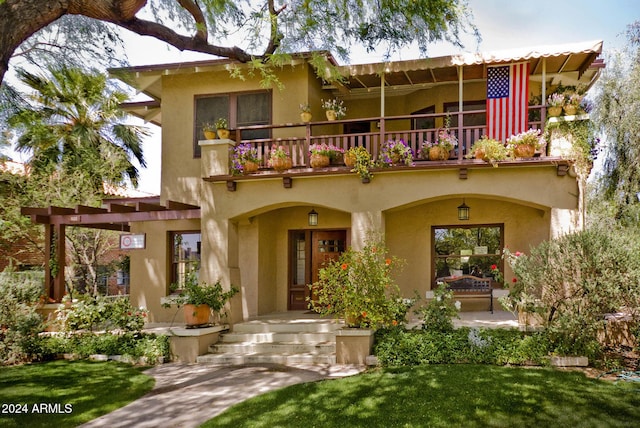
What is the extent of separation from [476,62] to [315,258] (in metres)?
6.86

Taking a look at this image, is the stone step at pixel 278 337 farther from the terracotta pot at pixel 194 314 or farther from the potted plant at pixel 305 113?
the potted plant at pixel 305 113

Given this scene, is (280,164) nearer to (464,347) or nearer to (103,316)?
(103,316)

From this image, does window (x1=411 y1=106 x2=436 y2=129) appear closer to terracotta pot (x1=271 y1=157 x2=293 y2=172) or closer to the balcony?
the balcony

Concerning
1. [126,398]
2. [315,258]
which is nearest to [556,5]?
[315,258]

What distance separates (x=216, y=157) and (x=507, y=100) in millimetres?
7011

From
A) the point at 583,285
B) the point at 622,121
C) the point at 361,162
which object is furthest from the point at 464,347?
the point at 622,121

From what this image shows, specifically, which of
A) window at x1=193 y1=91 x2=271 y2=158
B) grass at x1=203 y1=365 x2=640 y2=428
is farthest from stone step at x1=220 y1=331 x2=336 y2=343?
window at x1=193 y1=91 x2=271 y2=158

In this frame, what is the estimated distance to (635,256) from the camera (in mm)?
8734

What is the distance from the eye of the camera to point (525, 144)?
11.1m

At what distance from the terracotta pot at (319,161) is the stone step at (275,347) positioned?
13.3 ft

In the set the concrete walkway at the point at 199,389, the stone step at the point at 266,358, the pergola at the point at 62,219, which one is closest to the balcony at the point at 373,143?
the pergola at the point at 62,219

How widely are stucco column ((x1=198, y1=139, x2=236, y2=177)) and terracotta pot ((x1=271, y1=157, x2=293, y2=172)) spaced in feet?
4.29

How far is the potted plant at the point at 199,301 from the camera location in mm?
11609

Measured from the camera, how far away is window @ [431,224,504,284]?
13875mm
